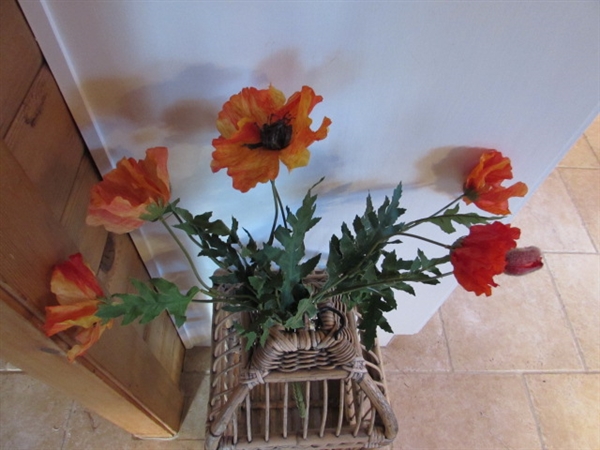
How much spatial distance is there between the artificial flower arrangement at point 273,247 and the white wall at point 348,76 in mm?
68

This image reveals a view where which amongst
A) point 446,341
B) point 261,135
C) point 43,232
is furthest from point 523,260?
point 446,341

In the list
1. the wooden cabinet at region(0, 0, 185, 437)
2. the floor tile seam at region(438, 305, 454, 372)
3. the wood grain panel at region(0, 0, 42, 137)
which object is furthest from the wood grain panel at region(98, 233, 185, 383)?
the floor tile seam at region(438, 305, 454, 372)

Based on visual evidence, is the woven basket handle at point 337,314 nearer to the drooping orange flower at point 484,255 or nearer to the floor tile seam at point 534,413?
the drooping orange flower at point 484,255

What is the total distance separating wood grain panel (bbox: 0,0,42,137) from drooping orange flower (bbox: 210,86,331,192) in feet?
0.73

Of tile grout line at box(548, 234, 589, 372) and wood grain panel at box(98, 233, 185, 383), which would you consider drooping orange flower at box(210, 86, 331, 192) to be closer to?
wood grain panel at box(98, 233, 185, 383)

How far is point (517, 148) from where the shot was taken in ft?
2.18

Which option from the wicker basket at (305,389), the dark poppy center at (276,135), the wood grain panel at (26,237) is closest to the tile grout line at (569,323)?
the wicker basket at (305,389)

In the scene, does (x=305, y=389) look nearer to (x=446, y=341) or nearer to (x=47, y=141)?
(x=47, y=141)

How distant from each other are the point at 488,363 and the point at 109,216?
46.5 inches

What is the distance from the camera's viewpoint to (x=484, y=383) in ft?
4.14

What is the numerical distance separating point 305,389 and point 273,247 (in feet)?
1.12

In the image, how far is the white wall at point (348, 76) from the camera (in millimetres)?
482

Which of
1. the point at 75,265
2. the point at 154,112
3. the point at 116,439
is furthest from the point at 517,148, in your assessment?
the point at 116,439

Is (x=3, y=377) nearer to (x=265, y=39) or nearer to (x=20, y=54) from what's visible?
(x=20, y=54)
